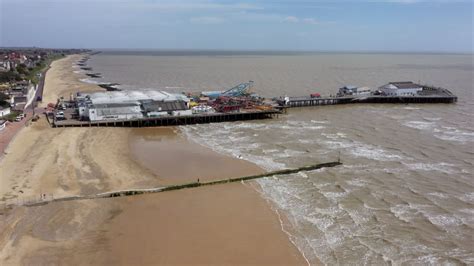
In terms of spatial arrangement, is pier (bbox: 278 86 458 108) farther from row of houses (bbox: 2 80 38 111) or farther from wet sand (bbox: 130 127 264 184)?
row of houses (bbox: 2 80 38 111)

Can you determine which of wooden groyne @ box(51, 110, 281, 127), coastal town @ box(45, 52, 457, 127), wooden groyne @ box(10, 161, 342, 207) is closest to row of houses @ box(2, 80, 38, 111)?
coastal town @ box(45, 52, 457, 127)

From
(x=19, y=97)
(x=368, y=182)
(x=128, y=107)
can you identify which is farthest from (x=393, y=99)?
(x=19, y=97)

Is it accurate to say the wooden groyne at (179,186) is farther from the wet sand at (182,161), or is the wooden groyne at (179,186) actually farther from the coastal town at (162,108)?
the coastal town at (162,108)

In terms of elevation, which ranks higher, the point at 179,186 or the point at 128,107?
the point at 128,107

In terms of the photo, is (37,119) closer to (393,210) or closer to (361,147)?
(361,147)

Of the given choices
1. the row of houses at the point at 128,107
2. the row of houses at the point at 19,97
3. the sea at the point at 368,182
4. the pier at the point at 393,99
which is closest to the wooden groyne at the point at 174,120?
the row of houses at the point at 128,107

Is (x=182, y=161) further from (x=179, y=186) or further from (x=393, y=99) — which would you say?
(x=393, y=99)
